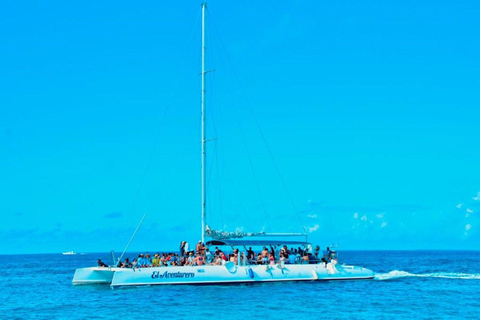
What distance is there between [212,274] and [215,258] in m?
1.88

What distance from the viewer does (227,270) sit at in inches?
1540

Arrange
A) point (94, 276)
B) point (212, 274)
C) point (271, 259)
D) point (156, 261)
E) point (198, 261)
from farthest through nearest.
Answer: point (94, 276), point (271, 259), point (156, 261), point (198, 261), point (212, 274)

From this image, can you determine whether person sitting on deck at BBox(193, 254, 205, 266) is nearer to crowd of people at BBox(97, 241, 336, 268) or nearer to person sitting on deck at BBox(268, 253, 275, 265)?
crowd of people at BBox(97, 241, 336, 268)

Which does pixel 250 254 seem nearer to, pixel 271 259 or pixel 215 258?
pixel 271 259

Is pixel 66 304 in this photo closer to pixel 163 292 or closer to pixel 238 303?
pixel 163 292

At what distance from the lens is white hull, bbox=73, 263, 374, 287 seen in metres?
38.5

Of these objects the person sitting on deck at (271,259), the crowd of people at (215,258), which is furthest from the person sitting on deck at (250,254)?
the person sitting on deck at (271,259)

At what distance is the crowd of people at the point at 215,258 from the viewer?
131 feet

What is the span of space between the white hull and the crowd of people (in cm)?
70

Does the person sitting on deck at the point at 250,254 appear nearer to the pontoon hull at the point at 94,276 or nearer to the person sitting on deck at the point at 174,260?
the person sitting on deck at the point at 174,260

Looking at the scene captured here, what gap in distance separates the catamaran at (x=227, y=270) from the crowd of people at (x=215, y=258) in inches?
6.2

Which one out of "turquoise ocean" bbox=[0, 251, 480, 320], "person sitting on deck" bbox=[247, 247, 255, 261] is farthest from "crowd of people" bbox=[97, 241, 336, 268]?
"turquoise ocean" bbox=[0, 251, 480, 320]

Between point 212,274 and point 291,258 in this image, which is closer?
point 212,274

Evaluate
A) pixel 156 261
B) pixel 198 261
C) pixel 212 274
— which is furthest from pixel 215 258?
pixel 156 261
